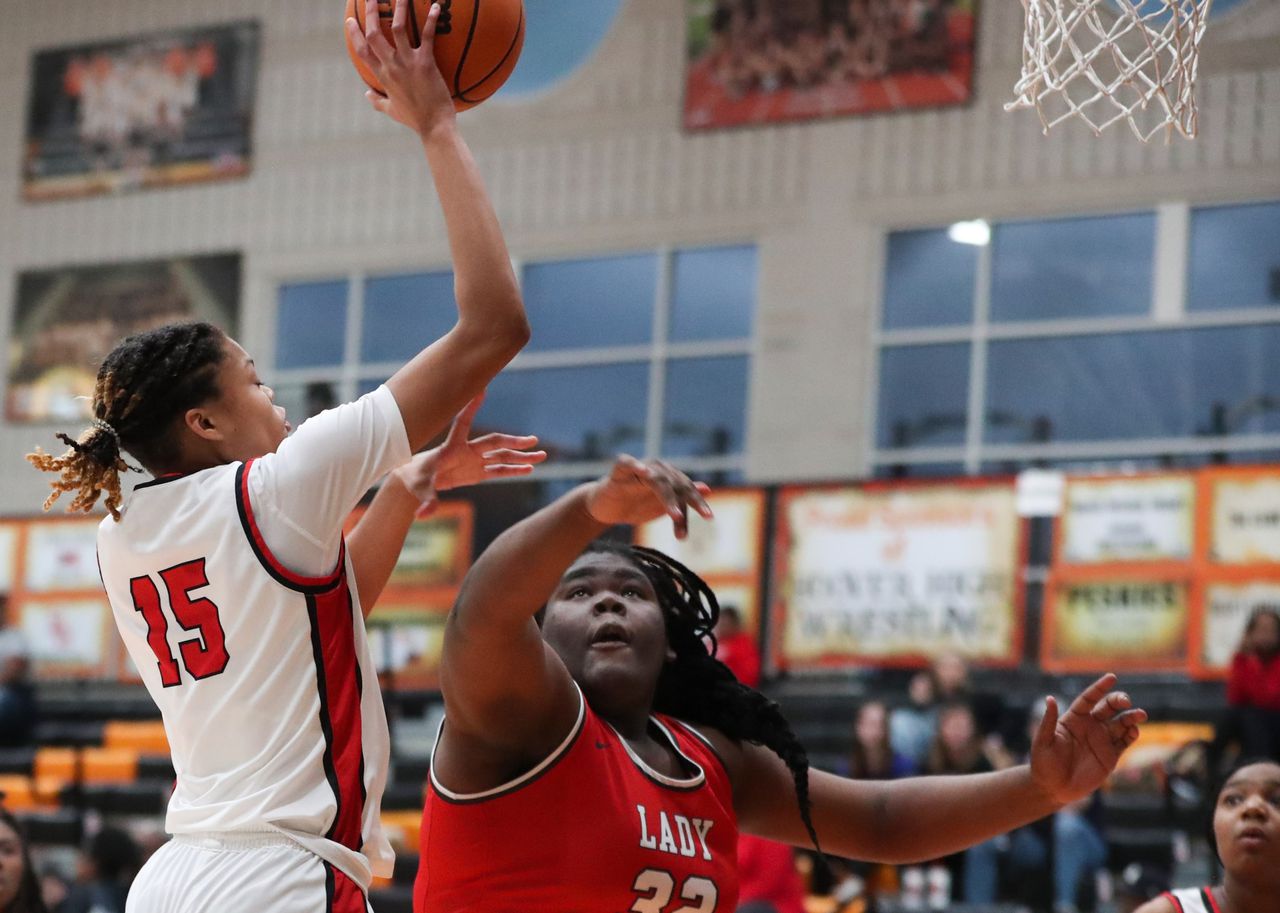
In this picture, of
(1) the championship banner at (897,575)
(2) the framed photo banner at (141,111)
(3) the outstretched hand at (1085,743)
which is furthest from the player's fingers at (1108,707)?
(2) the framed photo banner at (141,111)

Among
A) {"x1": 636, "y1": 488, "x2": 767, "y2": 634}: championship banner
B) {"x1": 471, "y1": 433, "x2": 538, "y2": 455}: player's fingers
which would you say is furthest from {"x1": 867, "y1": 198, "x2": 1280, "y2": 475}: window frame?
{"x1": 471, "y1": 433, "x2": 538, "y2": 455}: player's fingers

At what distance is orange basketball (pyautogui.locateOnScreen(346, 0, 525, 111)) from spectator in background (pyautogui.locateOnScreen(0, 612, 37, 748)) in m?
12.6

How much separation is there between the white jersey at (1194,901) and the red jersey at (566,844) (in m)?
1.74

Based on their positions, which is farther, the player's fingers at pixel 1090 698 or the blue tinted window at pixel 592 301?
the blue tinted window at pixel 592 301

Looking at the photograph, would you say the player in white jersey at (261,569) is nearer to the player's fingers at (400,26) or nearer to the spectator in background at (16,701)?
the player's fingers at (400,26)

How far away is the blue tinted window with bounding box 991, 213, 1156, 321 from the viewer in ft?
44.9

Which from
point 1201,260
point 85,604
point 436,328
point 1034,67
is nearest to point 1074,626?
point 1201,260

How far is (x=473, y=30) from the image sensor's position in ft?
11.0

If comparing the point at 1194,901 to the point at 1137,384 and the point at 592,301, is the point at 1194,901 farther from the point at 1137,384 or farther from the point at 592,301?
the point at 592,301

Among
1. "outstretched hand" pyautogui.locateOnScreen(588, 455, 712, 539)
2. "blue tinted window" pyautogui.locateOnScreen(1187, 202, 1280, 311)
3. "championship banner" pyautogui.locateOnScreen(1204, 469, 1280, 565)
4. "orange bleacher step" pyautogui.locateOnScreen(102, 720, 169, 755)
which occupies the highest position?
"blue tinted window" pyautogui.locateOnScreen(1187, 202, 1280, 311)

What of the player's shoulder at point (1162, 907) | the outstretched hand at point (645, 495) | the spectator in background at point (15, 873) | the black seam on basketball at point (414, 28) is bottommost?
the spectator in background at point (15, 873)

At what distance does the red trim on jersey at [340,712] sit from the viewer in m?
2.92

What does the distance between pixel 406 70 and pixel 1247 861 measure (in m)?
3.01

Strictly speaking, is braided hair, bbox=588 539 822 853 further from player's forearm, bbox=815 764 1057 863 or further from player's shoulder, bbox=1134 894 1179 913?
player's shoulder, bbox=1134 894 1179 913
